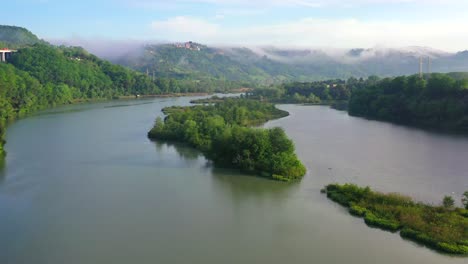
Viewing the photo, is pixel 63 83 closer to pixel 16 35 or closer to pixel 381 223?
pixel 381 223

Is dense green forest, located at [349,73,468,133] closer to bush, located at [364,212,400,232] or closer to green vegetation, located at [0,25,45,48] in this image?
bush, located at [364,212,400,232]

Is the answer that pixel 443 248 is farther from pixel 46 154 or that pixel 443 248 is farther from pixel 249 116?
pixel 249 116

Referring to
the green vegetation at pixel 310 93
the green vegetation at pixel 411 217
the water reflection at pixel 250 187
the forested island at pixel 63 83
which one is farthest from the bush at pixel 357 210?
the green vegetation at pixel 310 93

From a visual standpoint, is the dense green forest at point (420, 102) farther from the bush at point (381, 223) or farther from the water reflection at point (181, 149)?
the bush at point (381, 223)

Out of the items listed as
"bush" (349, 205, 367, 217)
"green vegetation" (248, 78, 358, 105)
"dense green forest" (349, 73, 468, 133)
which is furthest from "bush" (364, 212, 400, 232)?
"green vegetation" (248, 78, 358, 105)

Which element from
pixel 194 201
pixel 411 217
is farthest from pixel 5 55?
pixel 411 217
